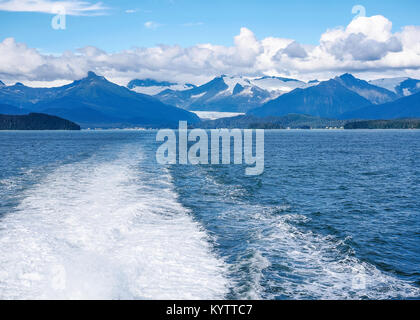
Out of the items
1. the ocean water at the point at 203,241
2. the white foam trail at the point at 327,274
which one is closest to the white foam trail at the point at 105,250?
the ocean water at the point at 203,241

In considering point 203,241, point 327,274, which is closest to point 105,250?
point 203,241

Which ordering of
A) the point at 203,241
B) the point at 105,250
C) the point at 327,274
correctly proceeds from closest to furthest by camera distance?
the point at 327,274, the point at 105,250, the point at 203,241

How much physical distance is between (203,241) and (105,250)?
16.3 feet

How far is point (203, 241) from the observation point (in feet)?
65.8

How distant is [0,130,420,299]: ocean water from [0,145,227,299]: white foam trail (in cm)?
5

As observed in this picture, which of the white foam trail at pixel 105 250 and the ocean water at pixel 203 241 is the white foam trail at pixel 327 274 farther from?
the white foam trail at pixel 105 250

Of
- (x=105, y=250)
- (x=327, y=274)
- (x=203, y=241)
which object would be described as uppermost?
(x=105, y=250)

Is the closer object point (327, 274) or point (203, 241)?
point (327, 274)

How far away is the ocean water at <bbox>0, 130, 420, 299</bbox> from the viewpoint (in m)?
14.4

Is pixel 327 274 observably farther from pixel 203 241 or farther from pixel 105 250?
pixel 105 250
